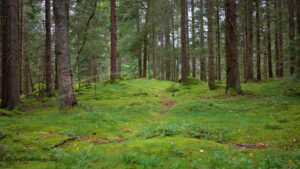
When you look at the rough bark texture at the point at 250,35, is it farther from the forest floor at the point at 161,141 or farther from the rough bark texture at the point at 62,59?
the rough bark texture at the point at 62,59

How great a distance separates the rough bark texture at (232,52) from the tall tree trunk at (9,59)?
11232 millimetres

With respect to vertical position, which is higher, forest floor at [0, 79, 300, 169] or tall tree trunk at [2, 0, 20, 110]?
tall tree trunk at [2, 0, 20, 110]

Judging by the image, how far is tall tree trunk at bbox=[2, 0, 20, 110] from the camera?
948cm

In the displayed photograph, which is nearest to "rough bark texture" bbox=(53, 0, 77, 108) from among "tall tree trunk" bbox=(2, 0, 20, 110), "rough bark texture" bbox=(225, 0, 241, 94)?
"tall tree trunk" bbox=(2, 0, 20, 110)

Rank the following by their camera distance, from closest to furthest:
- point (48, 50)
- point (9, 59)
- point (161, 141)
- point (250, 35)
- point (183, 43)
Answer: point (161, 141) < point (9, 59) < point (48, 50) < point (183, 43) < point (250, 35)

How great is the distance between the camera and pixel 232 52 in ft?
35.0

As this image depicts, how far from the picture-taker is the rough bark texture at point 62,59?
24.9ft

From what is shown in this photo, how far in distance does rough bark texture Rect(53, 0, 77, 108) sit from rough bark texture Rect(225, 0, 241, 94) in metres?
8.13

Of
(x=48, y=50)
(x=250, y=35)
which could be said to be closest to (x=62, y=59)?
(x=48, y=50)

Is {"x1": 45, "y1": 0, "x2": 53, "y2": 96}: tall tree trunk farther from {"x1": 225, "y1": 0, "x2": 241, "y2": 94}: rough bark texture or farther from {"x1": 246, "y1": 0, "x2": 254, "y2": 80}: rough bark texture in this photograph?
{"x1": 246, "y1": 0, "x2": 254, "y2": 80}: rough bark texture

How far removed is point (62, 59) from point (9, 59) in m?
4.05

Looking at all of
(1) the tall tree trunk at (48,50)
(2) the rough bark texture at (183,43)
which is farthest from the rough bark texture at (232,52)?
(1) the tall tree trunk at (48,50)

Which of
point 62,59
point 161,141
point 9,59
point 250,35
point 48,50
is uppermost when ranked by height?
point 250,35

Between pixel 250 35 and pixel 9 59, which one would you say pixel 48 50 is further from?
pixel 250 35
